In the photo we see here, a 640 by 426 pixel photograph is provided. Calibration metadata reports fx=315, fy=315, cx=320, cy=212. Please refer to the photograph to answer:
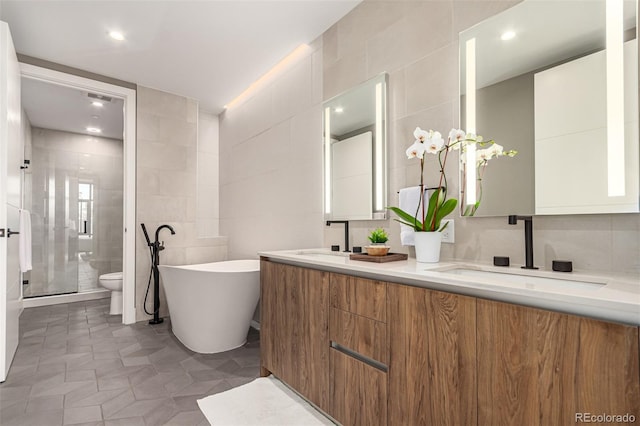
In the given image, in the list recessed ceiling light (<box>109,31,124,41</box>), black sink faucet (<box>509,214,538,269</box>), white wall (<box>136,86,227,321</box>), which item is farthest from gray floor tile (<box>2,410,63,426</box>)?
recessed ceiling light (<box>109,31,124,41</box>)

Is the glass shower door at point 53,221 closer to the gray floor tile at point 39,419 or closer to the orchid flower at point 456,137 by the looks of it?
the gray floor tile at point 39,419

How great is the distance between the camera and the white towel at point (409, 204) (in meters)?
1.77

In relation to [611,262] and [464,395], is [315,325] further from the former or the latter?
[611,262]

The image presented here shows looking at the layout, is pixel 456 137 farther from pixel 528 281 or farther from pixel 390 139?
pixel 528 281

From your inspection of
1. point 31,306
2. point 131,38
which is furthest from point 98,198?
point 131,38


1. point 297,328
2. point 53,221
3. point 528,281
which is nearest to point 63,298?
point 53,221

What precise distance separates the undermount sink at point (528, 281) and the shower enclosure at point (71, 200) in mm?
4534

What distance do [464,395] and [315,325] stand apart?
84 cm

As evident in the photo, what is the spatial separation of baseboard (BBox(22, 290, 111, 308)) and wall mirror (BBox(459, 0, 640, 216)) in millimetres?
5163

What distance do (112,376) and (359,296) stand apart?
6.39 feet

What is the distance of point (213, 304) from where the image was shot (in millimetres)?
2551

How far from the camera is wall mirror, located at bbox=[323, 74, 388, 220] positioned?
2053mm

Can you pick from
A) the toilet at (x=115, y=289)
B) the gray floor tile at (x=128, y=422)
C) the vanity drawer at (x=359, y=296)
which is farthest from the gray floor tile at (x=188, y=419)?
the toilet at (x=115, y=289)

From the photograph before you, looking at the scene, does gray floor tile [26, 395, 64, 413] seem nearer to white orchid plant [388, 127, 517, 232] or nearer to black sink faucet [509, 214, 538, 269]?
white orchid plant [388, 127, 517, 232]
